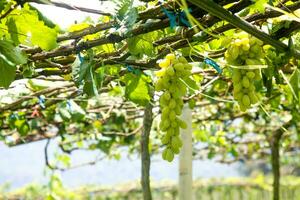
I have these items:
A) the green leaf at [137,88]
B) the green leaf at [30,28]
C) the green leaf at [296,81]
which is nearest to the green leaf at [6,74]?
the green leaf at [30,28]

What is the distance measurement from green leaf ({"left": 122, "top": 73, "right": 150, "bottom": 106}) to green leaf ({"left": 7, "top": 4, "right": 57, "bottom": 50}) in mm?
310

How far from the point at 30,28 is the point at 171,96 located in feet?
1.08

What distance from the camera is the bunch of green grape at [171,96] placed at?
1.12 m

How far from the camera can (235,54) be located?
1.09m

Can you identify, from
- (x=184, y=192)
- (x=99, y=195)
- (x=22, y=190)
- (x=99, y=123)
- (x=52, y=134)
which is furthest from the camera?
(x=99, y=195)

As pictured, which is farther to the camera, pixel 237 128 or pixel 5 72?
pixel 237 128

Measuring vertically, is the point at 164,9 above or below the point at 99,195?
above

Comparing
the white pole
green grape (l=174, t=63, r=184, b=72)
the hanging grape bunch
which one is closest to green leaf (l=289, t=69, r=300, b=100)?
the hanging grape bunch

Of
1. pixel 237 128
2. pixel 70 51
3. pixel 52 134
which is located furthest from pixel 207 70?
pixel 237 128

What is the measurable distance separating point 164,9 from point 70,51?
0.31 metres

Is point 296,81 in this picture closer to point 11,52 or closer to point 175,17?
point 175,17

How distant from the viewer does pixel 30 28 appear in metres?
1.17

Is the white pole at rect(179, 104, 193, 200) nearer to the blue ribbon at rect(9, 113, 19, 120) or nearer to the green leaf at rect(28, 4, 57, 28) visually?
the blue ribbon at rect(9, 113, 19, 120)

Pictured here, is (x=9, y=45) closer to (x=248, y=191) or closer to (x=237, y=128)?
(x=237, y=128)
